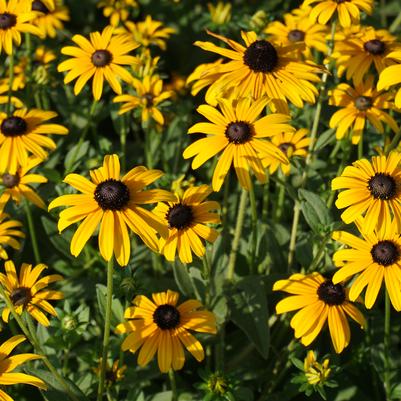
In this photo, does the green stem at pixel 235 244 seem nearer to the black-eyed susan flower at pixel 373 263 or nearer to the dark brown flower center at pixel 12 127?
the black-eyed susan flower at pixel 373 263

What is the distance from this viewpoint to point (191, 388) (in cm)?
274

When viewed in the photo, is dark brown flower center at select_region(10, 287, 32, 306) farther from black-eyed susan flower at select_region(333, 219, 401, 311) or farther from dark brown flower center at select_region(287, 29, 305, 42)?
dark brown flower center at select_region(287, 29, 305, 42)

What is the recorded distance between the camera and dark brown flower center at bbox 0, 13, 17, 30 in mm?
2824

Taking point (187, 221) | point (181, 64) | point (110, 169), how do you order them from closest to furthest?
point (110, 169) < point (187, 221) < point (181, 64)

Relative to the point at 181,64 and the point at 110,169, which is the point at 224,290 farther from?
the point at 181,64

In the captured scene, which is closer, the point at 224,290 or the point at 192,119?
the point at 224,290

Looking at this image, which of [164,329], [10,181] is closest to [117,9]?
[10,181]

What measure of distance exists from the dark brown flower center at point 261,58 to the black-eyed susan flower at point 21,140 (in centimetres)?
89

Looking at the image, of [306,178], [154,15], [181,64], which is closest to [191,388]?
[306,178]

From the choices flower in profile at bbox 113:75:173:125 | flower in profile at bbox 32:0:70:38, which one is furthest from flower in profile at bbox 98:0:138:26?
flower in profile at bbox 113:75:173:125

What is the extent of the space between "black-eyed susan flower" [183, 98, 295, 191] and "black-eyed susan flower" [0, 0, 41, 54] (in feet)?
3.42

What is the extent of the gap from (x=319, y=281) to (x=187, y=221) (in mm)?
561

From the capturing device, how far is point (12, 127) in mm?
2662

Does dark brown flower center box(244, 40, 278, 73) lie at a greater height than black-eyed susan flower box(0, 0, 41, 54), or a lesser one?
lesser
